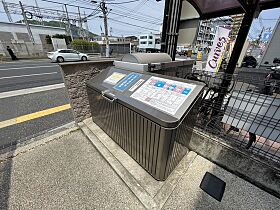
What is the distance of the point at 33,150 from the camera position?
2295mm

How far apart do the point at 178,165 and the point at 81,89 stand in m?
2.32

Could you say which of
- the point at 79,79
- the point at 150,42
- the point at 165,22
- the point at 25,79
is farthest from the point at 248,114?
the point at 150,42

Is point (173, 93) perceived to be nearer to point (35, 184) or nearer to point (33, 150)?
point (35, 184)

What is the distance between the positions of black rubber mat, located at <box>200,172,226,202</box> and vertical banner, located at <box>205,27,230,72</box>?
3.69m

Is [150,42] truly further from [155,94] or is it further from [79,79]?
[155,94]

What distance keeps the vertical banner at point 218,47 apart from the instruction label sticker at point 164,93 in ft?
11.2

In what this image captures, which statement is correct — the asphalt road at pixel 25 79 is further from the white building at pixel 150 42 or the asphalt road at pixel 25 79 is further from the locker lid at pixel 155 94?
the white building at pixel 150 42

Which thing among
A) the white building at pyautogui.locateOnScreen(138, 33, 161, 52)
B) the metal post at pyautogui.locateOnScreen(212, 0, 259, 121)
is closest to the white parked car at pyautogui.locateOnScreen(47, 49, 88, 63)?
the metal post at pyautogui.locateOnScreen(212, 0, 259, 121)

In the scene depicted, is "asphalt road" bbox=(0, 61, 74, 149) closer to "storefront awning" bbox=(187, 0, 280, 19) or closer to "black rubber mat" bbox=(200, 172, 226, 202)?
"black rubber mat" bbox=(200, 172, 226, 202)

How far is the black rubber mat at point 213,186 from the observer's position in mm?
1701

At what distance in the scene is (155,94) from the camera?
1.68 meters

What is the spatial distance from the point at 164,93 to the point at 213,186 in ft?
4.79

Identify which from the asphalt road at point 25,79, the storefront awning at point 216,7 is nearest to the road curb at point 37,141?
the storefront awning at point 216,7

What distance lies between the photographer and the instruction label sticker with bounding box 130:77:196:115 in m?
1.49
